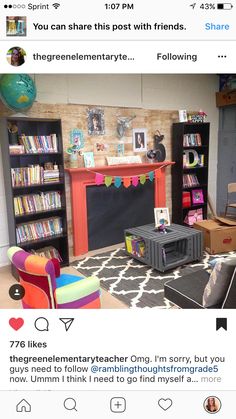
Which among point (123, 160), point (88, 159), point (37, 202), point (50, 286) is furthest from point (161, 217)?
point (50, 286)

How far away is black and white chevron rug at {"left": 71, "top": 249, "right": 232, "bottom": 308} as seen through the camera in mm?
2320

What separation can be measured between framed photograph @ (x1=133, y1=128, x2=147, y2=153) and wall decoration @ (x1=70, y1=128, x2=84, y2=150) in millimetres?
785

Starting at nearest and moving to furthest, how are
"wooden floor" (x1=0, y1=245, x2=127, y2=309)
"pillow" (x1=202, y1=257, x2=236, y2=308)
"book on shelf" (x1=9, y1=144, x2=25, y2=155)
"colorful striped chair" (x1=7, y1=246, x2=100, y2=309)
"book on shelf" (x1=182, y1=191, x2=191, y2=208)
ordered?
"colorful striped chair" (x1=7, y1=246, x2=100, y2=309), "pillow" (x1=202, y1=257, x2=236, y2=308), "wooden floor" (x1=0, y1=245, x2=127, y2=309), "book on shelf" (x1=9, y1=144, x2=25, y2=155), "book on shelf" (x1=182, y1=191, x2=191, y2=208)

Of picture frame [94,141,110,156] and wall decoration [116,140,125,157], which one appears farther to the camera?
wall decoration [116,140,125,157]

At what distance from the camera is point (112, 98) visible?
358 centimetres

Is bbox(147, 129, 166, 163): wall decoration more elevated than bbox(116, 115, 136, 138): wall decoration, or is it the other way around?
bbox(116, 115, 136, 138): wall decoration

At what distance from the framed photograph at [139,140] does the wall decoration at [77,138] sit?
0.78m
